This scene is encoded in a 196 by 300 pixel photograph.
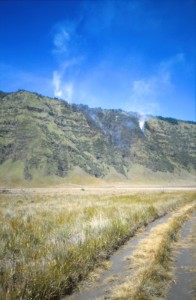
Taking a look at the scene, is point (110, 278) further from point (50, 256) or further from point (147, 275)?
point (50, 256)

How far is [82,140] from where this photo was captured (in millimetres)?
127125

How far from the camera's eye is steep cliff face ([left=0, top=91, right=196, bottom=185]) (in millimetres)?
106562

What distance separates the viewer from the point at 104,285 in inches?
270

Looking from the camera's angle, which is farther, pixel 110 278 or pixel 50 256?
pixel 110 278

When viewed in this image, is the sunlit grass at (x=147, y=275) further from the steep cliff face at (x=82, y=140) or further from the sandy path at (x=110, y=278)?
the steep cliff face at (x=82, y=140)

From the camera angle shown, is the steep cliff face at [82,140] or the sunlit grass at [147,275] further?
the steep cliff face at [82,140]

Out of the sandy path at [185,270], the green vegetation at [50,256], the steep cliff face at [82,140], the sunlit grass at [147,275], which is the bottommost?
the sandy path at [185,270]

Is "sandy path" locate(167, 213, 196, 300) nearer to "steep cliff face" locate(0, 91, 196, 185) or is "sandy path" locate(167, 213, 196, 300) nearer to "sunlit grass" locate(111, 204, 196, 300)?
"sunlit grass" locate(111, 204, 196, 300)

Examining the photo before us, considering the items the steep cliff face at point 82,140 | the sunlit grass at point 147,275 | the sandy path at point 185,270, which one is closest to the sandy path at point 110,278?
the sunlit grass at point 147,275

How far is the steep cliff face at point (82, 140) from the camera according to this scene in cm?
10656

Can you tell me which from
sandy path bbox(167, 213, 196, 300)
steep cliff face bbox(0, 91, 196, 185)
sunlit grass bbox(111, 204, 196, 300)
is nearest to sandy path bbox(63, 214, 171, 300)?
sunlit grass bbox(111, 204, 196, 300)

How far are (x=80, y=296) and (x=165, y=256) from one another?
363 cm

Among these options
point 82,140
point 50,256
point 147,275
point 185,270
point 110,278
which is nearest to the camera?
point 147,275

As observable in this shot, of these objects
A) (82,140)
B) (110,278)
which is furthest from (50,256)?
(82,140)
